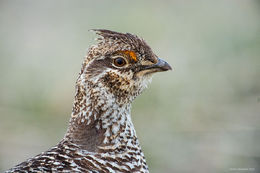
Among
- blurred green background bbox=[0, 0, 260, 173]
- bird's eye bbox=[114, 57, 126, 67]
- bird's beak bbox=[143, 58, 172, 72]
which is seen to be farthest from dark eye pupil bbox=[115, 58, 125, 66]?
blurred green background bbox=[0, 0, 260, 173]

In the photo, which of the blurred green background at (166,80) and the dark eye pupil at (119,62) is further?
the blurred green background at (166,80)

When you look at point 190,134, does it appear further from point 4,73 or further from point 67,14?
point 67,14

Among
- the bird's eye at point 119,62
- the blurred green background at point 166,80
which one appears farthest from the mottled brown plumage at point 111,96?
the blurred green background at point 166,80

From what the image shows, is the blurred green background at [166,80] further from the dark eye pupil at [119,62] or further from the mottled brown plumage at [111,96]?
the dark eye pupil at [119,62]

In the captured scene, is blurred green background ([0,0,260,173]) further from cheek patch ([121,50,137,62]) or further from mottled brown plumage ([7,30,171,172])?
cheek patch ([121,50,137,62])

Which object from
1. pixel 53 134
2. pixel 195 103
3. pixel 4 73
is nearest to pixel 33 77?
pixel 4 73

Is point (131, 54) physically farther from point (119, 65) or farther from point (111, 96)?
point (111, 96)
